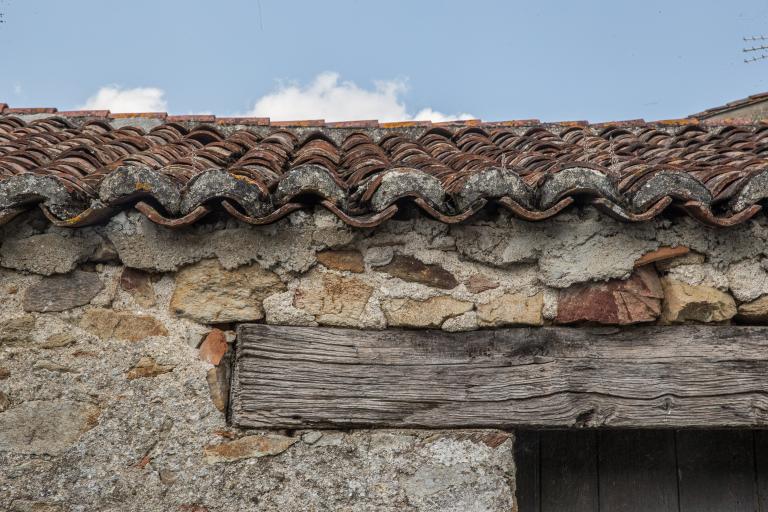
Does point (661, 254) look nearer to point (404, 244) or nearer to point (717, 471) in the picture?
point (404, 244)

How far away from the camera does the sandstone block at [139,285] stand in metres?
2.14

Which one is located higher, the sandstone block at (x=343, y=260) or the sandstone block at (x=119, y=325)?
the sandstone block at (x=343, y=260)

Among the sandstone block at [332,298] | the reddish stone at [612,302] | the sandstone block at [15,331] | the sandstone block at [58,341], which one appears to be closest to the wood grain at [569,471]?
the reddish stone at [612,302]

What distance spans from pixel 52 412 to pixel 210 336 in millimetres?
531

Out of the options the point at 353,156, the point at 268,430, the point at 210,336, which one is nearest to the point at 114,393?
the point at 210,336

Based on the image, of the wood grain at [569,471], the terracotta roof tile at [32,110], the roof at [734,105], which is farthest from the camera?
the roof at [734,105]

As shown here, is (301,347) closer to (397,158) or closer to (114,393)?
(114,393)

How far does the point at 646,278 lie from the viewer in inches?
85.5

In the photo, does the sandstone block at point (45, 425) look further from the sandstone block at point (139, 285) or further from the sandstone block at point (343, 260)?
the sandstone block at point (343, 260)

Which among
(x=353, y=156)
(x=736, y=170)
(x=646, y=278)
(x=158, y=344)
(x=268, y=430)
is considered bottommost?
(x=268, y=430)

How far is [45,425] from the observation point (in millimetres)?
2047

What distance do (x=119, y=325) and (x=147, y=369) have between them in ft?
0.56

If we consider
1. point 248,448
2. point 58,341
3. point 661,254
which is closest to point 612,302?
point 661,254

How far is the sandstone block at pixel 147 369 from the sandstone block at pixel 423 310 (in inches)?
28.3
